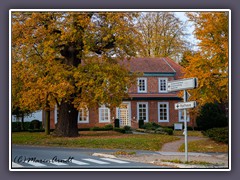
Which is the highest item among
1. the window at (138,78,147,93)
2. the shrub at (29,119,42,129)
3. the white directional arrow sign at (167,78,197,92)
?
the window at (138,78,147,93)

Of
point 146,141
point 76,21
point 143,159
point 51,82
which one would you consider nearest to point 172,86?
point 143,159

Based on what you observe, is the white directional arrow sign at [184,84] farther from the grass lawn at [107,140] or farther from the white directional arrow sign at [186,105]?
the grass lawn at [107,140]

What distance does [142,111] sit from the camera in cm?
2595

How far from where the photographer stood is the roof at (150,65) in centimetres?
2289

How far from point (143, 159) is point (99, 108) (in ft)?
25.0

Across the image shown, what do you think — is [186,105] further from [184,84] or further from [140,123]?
[140,123]

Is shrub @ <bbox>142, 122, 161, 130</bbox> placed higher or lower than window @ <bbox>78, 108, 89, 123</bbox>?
lower

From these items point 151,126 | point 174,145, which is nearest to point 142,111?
point 151,126

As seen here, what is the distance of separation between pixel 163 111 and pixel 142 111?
129 centimetres

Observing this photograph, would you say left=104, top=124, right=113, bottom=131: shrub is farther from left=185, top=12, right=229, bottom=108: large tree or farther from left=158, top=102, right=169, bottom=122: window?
left=185, top=12, right=229, bottom=108: large tree

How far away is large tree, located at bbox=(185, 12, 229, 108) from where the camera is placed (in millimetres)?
17875

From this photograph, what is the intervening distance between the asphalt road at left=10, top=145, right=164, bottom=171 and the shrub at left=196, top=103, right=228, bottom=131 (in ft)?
21.0

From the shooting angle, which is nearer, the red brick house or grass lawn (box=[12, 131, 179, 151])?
grass lawn (box=[12, 131, 179, 151])

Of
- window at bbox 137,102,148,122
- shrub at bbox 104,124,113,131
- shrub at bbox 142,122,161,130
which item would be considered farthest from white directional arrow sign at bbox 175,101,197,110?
window at bbox 137,102,148,122
